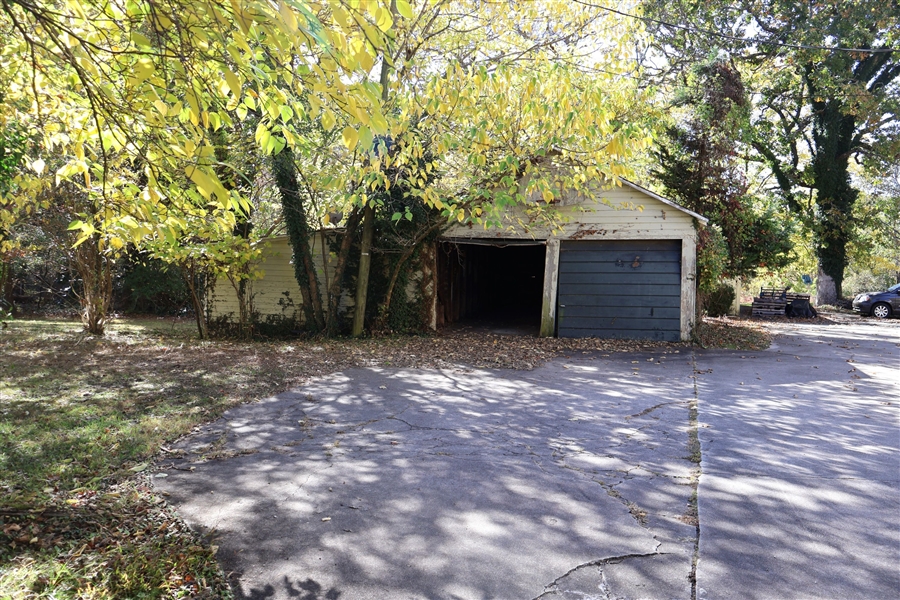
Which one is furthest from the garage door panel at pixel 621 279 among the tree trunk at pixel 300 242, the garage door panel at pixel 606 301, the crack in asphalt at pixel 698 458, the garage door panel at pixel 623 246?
the tree trunk at pixel 300 242

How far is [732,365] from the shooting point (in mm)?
10711

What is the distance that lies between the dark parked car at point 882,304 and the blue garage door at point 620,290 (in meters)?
14.9

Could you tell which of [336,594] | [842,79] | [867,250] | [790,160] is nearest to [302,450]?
[336,594]

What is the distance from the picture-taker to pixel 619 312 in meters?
14.0

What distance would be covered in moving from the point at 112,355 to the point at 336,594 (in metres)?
9.34

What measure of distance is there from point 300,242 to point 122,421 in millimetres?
7915

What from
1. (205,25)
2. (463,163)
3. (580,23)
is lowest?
(205,25)

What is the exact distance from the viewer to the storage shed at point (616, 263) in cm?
1350

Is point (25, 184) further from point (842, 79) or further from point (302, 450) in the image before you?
point (842, 79)

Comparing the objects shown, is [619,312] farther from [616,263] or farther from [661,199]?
[661,199]

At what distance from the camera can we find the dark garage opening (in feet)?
Result: 54.4

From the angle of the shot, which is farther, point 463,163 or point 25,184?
point 463,163

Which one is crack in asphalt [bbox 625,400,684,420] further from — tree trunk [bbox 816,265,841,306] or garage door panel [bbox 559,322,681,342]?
tree trunk [bbox 816,265,841,306]

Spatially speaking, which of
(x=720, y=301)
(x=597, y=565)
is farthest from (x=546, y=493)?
(x=720, y=301)
